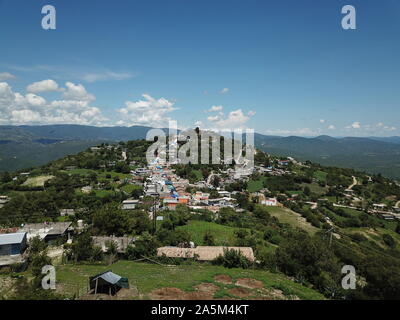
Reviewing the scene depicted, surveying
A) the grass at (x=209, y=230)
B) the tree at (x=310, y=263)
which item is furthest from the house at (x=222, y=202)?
the tree at (x=310, y=263)

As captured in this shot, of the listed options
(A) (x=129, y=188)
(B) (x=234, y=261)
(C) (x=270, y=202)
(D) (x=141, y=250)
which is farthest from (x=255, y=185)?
(D) (x=141, y=250)

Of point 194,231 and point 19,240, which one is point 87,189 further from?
point 194,231

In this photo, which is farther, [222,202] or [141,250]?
[222,202]

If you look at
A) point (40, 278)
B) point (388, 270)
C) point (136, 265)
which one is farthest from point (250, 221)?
point (40, 278)

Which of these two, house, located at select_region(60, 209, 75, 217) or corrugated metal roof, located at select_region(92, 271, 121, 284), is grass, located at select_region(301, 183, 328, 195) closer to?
house, located at select_region(60, 209, 75, 217)

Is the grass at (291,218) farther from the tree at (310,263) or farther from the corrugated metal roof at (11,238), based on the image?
the corrugated metal roof at (11,238)
